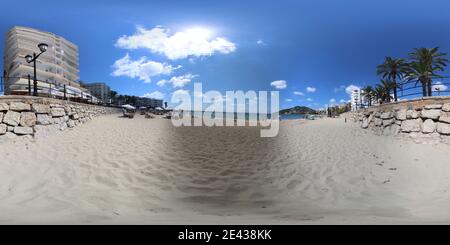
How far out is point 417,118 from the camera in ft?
32.0

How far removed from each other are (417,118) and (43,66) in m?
27.7

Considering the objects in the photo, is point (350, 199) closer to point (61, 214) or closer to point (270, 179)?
point (270, 179)

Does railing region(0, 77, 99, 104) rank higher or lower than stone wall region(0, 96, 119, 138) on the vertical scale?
higher

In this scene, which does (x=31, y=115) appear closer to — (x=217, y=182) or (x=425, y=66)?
(x=217, y=182)

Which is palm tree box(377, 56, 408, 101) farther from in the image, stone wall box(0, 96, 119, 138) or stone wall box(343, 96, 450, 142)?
stone wall box(0, 96, 119, 138)

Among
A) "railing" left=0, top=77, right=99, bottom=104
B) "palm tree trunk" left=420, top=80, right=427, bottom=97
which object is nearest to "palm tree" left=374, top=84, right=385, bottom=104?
"palm tree trunk" left=420, top=80, right=427, bottom=97

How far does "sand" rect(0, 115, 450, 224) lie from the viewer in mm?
4469

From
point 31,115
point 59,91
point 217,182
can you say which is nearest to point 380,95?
point 217,182

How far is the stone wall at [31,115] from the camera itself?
881 cm

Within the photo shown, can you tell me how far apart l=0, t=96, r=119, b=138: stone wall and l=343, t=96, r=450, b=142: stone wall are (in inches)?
503

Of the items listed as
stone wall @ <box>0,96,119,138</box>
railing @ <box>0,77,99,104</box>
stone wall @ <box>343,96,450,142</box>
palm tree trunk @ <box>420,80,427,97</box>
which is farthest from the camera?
railing @ <box>0,77,99,104</box>

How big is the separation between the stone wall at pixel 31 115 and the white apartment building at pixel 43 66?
5.26ft

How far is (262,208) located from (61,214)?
3.26m

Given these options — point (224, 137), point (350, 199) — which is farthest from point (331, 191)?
point (224, 137)
